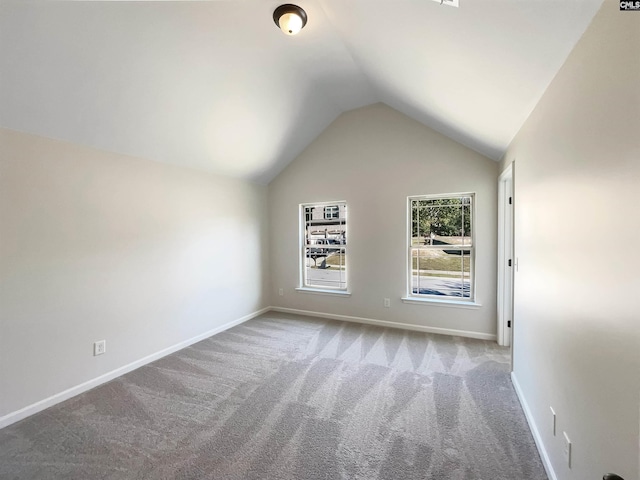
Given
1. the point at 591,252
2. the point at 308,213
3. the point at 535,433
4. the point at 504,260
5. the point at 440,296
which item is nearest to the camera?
the point at 591,252

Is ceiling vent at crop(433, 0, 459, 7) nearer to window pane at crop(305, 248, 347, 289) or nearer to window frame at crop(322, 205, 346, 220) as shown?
window frame at crop(322, 205, 346, 220)

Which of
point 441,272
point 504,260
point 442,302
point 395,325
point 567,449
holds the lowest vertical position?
point 395,325

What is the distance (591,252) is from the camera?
1.08 meters

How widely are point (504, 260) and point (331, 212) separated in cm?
241

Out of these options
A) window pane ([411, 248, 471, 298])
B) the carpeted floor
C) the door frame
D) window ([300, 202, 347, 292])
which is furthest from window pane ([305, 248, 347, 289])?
Result: the door frame

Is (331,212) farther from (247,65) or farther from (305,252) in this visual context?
(247,65)

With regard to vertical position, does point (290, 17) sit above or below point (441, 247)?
above

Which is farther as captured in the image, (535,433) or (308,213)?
(308,213)

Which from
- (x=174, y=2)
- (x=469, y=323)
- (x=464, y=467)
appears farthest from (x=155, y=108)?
(x=469, y=323)

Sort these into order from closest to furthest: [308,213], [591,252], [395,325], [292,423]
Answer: [591,252], [292,423], [395,325], [308,213]

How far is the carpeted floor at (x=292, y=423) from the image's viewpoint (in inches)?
63.4

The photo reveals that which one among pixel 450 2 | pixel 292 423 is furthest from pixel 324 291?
pixel 450 2

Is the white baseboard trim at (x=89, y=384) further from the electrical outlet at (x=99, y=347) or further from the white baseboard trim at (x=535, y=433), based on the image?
the white baseboard trim at (x=535, y=433)

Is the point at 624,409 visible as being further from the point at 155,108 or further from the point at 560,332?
the point at 155,108
